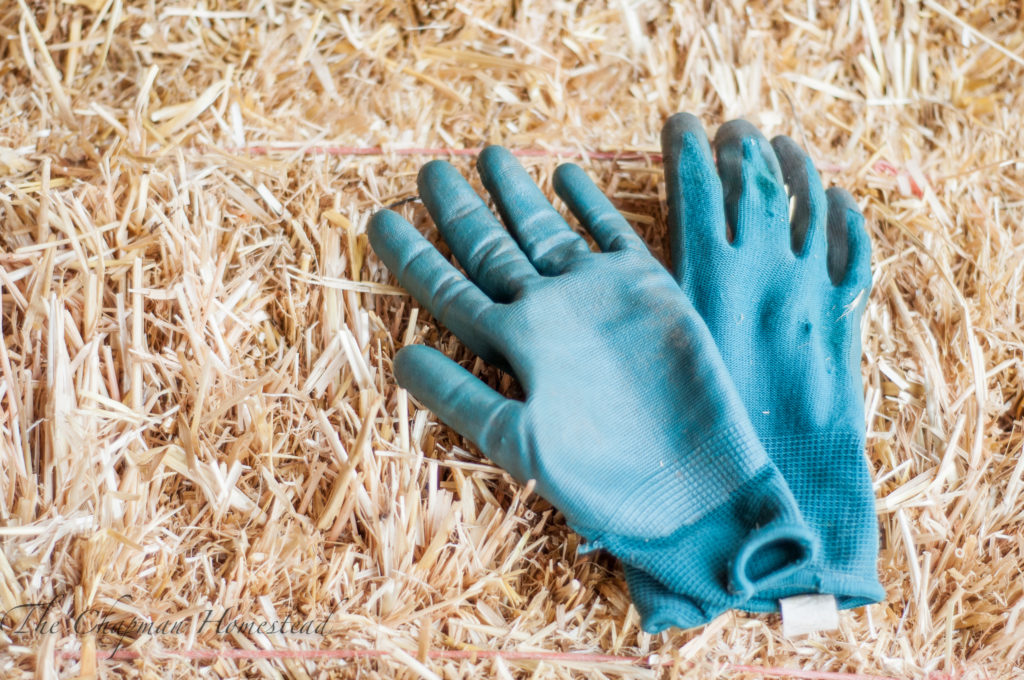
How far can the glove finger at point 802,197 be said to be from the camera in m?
1.79

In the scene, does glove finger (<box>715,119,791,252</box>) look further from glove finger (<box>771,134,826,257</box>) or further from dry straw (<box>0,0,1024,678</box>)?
dry straw (<box>0,0,1024,678</box>)

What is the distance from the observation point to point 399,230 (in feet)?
5.54

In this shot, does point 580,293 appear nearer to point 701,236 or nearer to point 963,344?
point 701,236

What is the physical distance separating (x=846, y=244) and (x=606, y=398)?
0.75m

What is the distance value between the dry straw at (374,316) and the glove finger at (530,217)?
18 cm

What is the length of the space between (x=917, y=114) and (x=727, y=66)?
583mm

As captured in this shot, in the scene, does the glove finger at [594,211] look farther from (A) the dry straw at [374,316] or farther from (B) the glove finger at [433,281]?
(B) the glove finger at [433,281]

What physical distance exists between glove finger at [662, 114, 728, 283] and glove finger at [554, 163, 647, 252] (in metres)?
0.09

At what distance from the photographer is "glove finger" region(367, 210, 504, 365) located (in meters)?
1.62

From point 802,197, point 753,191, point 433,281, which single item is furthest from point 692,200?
point 433,281

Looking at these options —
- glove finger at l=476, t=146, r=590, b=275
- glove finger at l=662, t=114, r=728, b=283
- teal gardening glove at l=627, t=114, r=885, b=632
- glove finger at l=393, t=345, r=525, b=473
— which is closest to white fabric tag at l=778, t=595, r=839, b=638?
teal gardening glove at l=627, t=114, r=885, b=632

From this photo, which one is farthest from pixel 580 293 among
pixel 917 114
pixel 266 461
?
pixel 917 114

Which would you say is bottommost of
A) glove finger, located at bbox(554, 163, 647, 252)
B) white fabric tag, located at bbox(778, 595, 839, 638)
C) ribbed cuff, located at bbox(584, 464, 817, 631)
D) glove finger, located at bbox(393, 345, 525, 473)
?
white fabric tag, located at bbox(778, 595, 839, 638)

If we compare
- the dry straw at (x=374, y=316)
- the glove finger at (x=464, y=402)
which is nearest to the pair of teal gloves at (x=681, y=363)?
the glove finger at (x=464, y=402)
